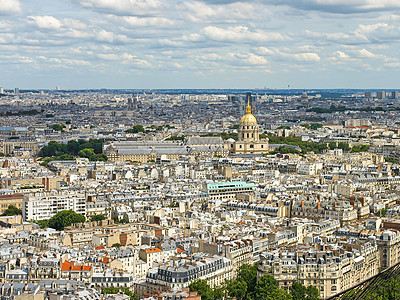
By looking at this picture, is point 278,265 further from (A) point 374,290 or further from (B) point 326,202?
(B) point 326,202

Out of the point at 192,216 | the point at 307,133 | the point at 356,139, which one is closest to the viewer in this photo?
the point at 192,216

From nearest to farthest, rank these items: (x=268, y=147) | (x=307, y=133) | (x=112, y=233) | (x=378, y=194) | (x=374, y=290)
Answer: (x=374, y=290) → (x=112, y=233) → (x=378, y=194) → (x=268, y=147) → (x=307, y=133)

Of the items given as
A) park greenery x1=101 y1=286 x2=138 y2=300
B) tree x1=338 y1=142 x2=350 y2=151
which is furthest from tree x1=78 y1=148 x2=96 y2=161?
park greenery x1=101 y1=286 x2=138 y2=300

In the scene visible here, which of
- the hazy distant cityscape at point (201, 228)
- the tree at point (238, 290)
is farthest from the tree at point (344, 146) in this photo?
the tree at point (238, 290)

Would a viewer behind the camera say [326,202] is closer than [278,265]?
No

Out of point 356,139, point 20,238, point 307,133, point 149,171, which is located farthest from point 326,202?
point 307,133

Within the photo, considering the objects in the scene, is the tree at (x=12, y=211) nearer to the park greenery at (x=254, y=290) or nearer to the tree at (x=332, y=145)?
the park greenery at (x=254, y=290)

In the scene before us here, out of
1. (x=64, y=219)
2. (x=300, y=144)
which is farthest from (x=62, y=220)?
(x=300, y=144)

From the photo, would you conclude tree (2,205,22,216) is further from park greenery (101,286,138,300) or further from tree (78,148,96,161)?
tree (78,148,96,161)
